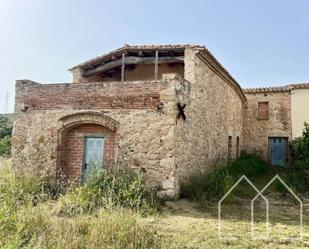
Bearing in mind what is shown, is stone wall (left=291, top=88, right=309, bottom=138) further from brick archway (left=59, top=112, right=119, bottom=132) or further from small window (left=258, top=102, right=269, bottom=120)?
brick archway (left=59, top=112, right=119, bottom=132)

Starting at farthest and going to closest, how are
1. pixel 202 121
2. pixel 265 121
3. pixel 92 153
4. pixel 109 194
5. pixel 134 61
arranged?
pixel 265 121
pixel 134 61
pixel 202 121
pixel 92 153
pixel 109 194

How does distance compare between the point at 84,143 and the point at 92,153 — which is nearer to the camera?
the point at 92,153

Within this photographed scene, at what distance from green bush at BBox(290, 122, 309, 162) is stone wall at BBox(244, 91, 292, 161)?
95 centimetres

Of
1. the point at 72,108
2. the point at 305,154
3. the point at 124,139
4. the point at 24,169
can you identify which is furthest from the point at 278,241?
the point at 305,154

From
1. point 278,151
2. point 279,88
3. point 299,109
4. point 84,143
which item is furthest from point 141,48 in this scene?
point 278,151

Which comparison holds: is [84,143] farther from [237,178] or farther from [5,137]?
[5,137]

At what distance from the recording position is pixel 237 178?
1288 cm

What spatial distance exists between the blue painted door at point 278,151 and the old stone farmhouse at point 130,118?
7062 millimetres

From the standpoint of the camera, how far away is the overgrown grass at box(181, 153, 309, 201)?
938 cm

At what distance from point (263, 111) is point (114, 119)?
12.8 m

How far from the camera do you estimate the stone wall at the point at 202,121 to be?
386 inches

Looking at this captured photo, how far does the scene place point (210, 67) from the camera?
12383 mm

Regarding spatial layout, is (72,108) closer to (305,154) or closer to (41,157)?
(41,157)

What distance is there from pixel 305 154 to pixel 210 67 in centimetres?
760
